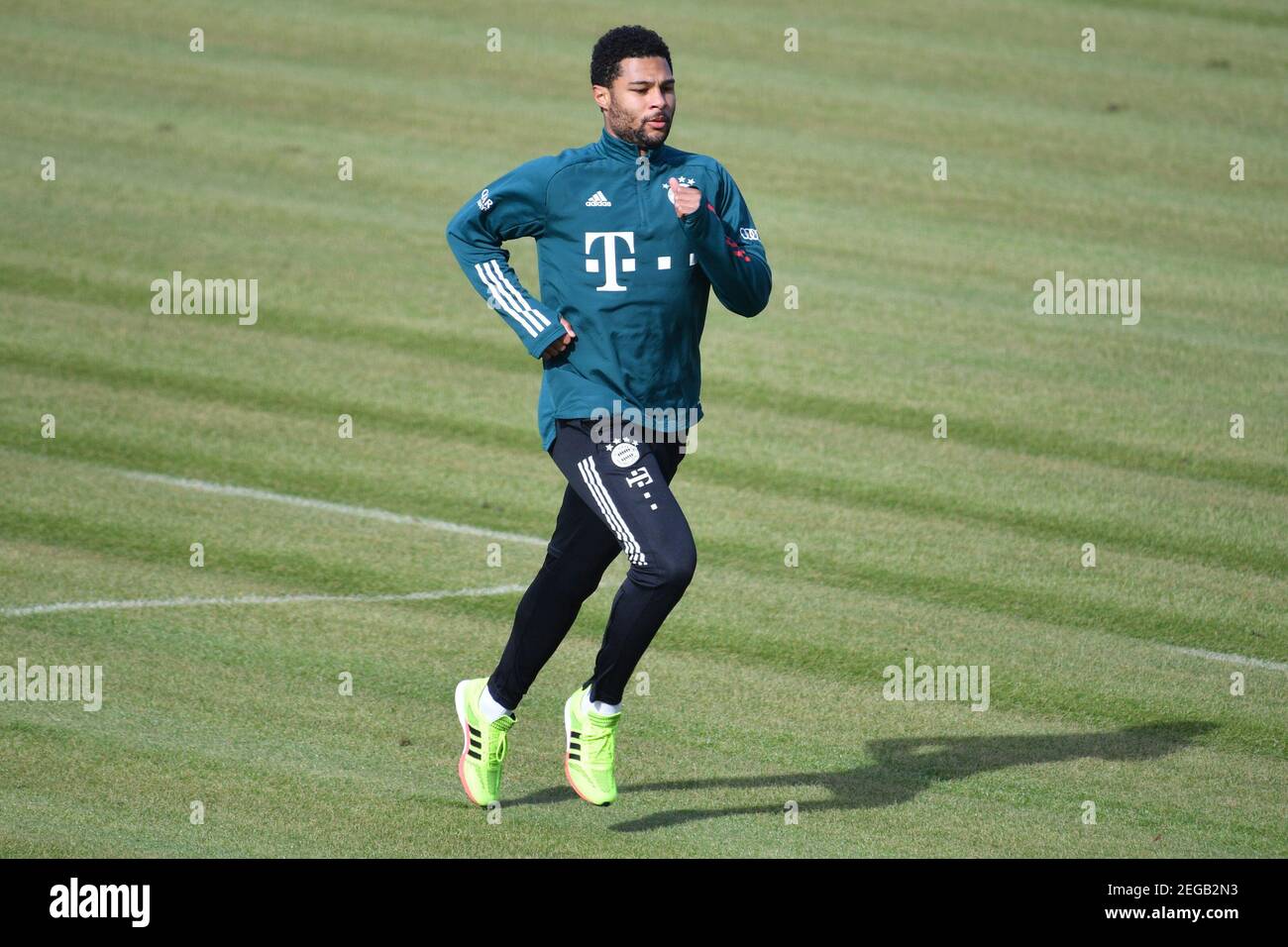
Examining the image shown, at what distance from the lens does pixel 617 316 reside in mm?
6574

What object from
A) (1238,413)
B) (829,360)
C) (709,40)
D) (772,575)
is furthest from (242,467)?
(709,40)

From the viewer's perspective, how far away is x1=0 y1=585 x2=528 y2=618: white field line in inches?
358

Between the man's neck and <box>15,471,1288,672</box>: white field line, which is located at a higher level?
the man's neck

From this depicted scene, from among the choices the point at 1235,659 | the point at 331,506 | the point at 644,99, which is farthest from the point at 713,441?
the point at 644,99

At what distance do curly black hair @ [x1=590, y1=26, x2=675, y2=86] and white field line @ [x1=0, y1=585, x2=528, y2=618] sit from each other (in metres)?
3.83

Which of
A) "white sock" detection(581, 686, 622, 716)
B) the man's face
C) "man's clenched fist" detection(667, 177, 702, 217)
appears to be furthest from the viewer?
"white sock" detection(581, 686, 622, 716)

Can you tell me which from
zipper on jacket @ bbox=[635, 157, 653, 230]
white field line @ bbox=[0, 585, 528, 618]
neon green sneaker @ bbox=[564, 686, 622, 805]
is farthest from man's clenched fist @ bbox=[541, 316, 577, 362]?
white field line @ bbox=[0, 585, 528, 618]

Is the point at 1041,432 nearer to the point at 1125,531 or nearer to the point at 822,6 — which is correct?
the point at 1125,531

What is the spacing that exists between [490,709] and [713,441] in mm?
5498

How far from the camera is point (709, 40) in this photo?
20594 mm

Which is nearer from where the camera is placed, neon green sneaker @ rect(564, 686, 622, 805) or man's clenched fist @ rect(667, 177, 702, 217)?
man's clenched fist @ rect(667, 177, 702, 217)

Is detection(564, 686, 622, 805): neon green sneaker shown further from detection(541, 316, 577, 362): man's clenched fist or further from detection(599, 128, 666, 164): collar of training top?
detection(599, 128, 666, 164): collar of training top

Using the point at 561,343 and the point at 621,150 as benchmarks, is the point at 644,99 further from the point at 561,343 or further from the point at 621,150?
the point at 561,343

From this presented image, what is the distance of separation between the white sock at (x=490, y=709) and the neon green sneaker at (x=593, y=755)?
0.31 m
